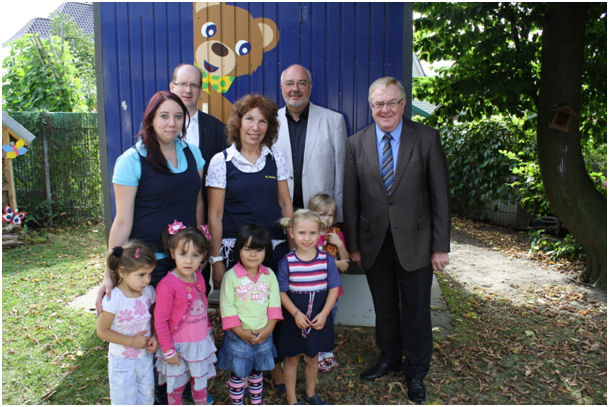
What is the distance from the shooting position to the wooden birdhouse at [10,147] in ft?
24.1

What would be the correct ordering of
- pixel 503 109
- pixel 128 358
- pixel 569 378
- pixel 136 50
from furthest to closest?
pixel 503 109
pixel 136 50
pixel 569 378
pixel 128 358

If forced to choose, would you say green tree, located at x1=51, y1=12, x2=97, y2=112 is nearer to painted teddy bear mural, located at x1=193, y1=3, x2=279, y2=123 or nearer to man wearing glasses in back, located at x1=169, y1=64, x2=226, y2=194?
painted teddy bear mural, located at x1=193, y1=3, x2=279, y2=123

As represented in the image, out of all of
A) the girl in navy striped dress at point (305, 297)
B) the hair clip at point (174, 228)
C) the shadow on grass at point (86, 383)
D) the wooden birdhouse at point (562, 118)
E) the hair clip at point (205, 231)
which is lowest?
the shadow on grass at point (86, 383)

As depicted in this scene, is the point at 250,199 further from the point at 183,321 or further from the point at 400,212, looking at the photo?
the point at 400,212

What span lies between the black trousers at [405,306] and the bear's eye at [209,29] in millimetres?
2423

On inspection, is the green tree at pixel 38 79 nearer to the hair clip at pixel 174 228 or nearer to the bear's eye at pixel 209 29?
the bear's eye at pixel 209 29

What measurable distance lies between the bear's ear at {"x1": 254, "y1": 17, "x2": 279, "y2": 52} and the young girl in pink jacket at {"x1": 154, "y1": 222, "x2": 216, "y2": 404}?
214cm

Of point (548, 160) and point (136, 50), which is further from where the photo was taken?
point (548, 160)

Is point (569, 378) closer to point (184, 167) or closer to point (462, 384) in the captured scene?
point (462, 384)

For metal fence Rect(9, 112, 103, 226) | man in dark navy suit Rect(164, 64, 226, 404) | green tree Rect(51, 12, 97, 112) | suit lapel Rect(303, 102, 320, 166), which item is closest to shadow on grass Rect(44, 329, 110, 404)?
man in dark navy suit Rect(164, 64, 226, 404)

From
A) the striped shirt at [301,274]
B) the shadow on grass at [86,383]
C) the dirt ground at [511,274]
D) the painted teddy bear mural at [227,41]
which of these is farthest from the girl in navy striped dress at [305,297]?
the dirt ground at [511,274]

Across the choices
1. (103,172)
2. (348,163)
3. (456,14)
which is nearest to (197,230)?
(348,163)

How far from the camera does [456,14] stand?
4.98m

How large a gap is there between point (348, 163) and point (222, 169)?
0.87 m
